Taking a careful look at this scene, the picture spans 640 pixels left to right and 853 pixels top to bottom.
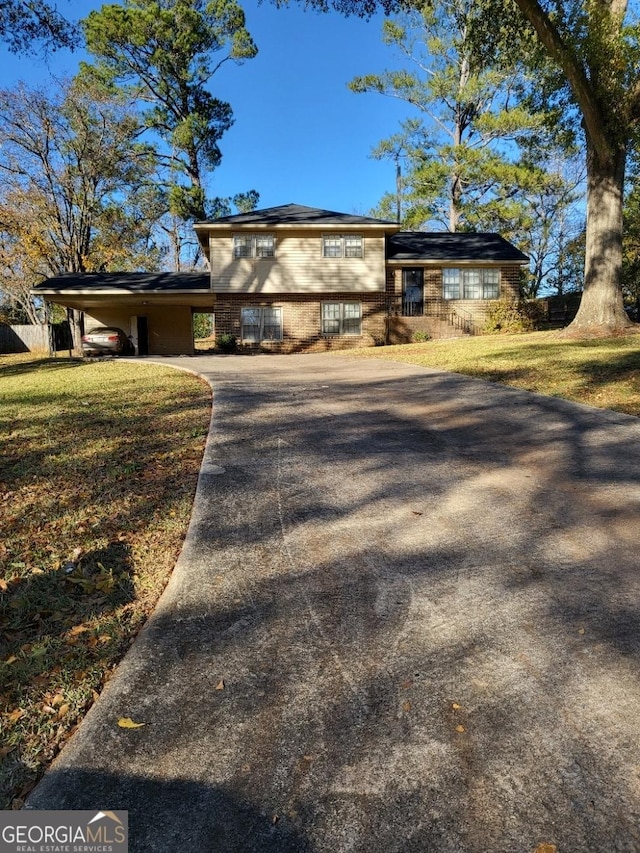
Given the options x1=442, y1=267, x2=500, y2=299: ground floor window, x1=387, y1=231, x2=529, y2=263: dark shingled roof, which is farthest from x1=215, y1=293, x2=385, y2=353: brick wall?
x1=442, y1=267, x2=500, y2=299: ground floor window

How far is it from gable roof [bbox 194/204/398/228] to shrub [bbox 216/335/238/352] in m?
4.28

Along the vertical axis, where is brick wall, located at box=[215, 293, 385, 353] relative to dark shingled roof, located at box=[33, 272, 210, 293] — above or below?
below

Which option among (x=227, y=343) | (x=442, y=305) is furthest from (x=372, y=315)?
(x=227, y=343)

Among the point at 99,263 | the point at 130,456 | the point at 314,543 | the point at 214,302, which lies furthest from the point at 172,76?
the point at 314,543

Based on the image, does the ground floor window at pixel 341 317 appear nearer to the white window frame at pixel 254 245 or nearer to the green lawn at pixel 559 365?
the white window frame at pixel 254 245

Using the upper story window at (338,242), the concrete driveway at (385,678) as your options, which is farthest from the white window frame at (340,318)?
the concrete driveway at (385,678)

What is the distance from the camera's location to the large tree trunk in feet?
41.2

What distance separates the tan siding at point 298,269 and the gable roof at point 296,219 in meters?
0.45

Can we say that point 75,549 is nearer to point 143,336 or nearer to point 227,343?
point 227,343

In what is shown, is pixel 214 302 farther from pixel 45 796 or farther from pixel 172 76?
pixel 45 796

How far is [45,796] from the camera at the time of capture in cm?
167

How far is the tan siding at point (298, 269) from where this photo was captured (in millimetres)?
21000

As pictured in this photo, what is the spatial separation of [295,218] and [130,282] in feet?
23.0

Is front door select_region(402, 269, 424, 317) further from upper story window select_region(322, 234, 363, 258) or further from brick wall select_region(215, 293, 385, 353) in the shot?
upper story window select_region(322, 234, 363, 258)
